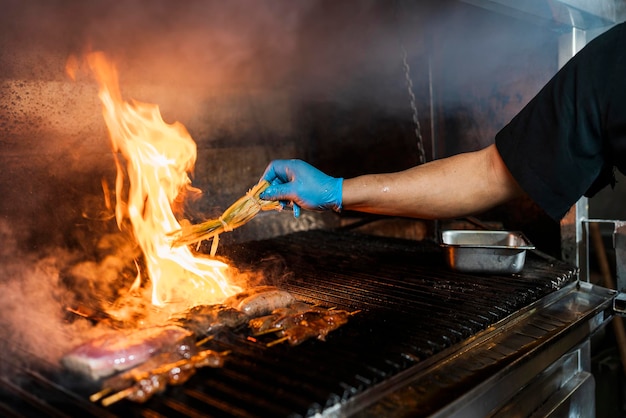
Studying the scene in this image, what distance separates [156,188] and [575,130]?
267 centimetres

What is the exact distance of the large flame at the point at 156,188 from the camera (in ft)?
11.0

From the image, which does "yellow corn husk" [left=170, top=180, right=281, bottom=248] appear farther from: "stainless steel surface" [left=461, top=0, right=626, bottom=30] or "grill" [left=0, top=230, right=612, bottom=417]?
"stainless steel surface" [left=461, top=0, right=626, bottom=30]

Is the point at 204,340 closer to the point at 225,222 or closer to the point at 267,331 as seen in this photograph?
the point at 267,331

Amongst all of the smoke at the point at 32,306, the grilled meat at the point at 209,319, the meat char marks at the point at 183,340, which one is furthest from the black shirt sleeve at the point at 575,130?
the smoke at the point at 32,306

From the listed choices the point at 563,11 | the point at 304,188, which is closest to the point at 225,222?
the point at 304,188

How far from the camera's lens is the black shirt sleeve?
2.76 m

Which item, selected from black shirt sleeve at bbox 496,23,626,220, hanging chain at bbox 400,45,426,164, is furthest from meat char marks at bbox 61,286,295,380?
hanging chain at bbox 400,45,426,164

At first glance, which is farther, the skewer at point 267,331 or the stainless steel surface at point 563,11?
the stainless steel surface at point 563,11

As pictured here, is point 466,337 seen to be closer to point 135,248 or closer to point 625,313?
point 625,313

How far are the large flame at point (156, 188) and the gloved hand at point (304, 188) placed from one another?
0.66 m

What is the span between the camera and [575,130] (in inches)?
112

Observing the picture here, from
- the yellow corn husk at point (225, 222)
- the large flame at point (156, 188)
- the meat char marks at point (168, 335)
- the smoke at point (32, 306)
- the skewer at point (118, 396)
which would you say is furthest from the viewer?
the large flame at point (156, 188)

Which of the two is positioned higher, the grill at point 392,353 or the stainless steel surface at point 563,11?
the stainless steel surface at point 563,11

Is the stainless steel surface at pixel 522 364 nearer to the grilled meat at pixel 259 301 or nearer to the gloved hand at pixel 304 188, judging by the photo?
the grilled meat at pixel 259 301
